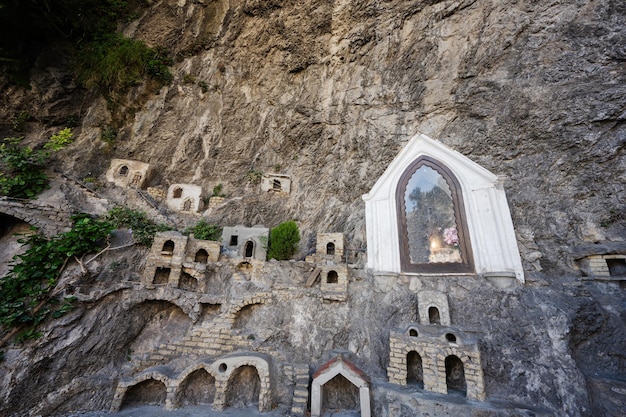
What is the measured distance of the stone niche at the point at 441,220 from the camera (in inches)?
282

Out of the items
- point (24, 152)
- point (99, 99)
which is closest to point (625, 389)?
point (24, 152)

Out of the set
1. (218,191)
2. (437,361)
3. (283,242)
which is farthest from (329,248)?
(218,191)

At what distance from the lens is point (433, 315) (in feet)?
23.4

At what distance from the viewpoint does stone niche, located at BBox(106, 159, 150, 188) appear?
48.8ft

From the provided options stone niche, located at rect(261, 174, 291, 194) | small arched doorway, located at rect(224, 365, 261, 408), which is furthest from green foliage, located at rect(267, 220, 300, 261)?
stone niche, located at rect(261, 174, 291, 194)

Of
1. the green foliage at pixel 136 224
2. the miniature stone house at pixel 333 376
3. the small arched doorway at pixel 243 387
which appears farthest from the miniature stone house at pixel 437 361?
the green foliage at pixel 136 224

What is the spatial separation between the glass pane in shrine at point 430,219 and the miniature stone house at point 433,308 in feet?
3.70

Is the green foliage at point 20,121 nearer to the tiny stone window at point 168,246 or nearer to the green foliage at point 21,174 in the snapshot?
the green foliage at point 21,174

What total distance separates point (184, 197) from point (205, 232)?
4410 millimetres

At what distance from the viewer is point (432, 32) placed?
1220 cm

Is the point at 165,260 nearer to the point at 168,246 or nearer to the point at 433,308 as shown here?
the point at 168,246

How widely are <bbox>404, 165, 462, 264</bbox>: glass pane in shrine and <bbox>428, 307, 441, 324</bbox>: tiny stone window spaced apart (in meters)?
1.46

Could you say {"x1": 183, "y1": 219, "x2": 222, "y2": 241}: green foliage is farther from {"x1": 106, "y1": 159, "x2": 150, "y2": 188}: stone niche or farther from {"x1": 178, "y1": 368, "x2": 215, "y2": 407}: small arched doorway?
{"x1": 178, "y1": 368, "x2": 215, "y2": 407}: small arched doorway

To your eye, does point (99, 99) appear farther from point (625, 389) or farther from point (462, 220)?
point (625, 389)
